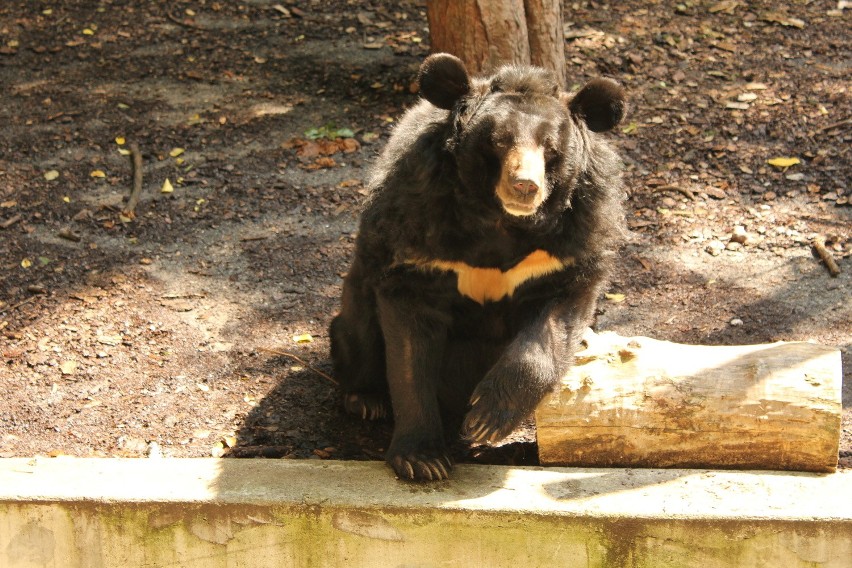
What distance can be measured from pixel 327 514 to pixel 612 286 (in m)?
2.40

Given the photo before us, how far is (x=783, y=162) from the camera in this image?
6.09m

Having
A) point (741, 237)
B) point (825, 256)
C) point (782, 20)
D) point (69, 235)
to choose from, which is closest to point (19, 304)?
point (69, 235)

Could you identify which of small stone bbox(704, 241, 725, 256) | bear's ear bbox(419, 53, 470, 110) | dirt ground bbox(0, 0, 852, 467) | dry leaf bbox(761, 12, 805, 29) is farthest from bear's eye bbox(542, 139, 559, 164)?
dry leaf bbox(761, 12, 805, 29)

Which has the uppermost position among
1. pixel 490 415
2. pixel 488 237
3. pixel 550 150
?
pixel 550 150

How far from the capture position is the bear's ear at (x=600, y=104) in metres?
3.53

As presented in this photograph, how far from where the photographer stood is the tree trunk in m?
5.84

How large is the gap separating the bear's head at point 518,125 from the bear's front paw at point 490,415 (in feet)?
1.99

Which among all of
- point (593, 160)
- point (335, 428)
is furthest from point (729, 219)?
point (335, 428)

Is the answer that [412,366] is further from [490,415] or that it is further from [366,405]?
[366,405]

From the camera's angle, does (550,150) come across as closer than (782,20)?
Yes

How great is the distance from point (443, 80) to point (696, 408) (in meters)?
1.38

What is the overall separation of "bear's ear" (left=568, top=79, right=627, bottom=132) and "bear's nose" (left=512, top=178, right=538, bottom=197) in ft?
1.70

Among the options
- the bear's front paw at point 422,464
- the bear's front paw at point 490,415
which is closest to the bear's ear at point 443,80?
the bear's front paw at point 490,415

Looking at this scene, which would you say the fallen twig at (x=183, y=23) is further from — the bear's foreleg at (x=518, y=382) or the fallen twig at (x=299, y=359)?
the bear's foreleg at (x=518, y=382)
